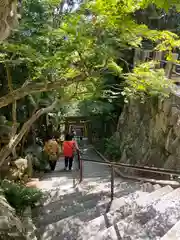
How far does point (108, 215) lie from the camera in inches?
176

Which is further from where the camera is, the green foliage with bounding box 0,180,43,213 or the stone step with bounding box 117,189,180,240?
the green foliage with bounding box 0,180,43,213

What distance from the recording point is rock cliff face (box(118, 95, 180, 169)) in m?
8.25

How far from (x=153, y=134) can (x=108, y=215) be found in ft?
18.1

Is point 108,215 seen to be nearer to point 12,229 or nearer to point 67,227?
point 67,227

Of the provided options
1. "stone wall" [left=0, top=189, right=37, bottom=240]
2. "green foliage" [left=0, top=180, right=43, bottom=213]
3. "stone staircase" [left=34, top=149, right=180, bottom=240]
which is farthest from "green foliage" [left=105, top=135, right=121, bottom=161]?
"stone wall" [left=0, top=189, right=37, bottom=240]

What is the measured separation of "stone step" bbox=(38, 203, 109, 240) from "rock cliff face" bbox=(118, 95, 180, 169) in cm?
383

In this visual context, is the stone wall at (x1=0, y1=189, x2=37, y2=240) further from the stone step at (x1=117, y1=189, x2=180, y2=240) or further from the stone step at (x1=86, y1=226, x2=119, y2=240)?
the stone step at (x1=117, y1=189, x2=180, y2=240)

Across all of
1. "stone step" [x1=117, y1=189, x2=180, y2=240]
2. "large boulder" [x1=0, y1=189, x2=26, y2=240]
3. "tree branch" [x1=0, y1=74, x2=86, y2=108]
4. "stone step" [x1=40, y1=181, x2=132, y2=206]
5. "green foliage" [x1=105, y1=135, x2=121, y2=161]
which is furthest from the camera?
"green foliage" [x1=105, y1=135, x2=121, y2=161]

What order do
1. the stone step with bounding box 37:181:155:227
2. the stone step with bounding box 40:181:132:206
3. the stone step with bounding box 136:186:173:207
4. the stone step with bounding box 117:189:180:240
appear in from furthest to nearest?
1. the stone step with bounding box 40:181:132:206
2. the stone step with bounding box 37:181:155:227
3. the stone step with bounding box 136:186:173:207
4. the stone step with bounding box 117:189:180:240

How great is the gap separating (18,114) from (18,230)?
7600 mm

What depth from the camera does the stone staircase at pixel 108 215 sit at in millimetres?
3764

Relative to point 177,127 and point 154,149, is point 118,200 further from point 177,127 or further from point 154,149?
point 154,149

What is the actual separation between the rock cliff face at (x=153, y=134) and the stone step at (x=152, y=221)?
11.6ft

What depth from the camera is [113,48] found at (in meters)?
5.03
